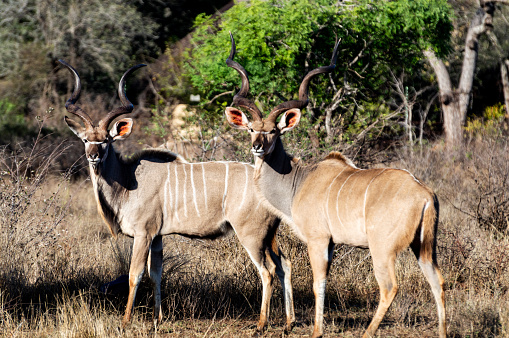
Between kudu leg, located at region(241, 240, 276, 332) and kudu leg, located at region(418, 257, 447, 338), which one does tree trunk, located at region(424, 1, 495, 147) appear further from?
kudu leg, located at region(418, 257, 447, 338)

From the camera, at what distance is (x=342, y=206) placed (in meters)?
3.81

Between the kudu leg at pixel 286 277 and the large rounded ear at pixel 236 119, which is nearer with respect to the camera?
the kudu leg at pixel 286 277

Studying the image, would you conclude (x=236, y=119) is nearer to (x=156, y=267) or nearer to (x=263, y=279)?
(x=263, y=279)

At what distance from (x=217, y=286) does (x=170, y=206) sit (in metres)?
0.91

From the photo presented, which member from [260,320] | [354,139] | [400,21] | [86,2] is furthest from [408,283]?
[86,2]

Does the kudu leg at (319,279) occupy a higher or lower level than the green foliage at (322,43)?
lower

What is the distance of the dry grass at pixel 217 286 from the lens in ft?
13.5

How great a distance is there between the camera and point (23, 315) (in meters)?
4.09

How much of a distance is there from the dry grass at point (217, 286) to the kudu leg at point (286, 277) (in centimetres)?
16

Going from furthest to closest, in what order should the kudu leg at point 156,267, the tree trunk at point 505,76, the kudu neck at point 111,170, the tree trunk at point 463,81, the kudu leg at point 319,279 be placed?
the tree trunk at point 505,76 → the tree trunk at point 463,81 → the kudu leg at point 156,267 → the kudu neck at point 111,170 → the kudu leg at point 319,279

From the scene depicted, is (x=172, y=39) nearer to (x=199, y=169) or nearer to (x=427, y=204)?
(x=199, y=169)

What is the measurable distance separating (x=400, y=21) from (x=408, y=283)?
3.86 metres

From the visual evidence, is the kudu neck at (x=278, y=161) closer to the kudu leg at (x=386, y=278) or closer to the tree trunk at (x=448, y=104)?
the kudu leg at (x=386, y=278)

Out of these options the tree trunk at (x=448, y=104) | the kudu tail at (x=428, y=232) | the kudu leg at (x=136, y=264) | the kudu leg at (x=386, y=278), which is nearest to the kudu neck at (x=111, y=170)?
the kudu leg at (x=136, y=264)
